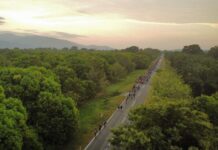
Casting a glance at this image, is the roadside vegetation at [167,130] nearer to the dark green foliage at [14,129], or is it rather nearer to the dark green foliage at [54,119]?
the dark green foliage at [14,129]

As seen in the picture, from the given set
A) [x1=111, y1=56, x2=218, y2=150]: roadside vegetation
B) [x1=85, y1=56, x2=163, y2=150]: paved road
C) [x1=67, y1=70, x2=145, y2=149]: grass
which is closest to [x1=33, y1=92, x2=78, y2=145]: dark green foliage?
[x1=67, y1=70, x2=145, y2=149]: grass

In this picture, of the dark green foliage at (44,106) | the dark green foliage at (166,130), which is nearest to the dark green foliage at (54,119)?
the dark green foliage at (44,106)

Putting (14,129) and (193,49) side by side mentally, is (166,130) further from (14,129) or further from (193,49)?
(193,49)

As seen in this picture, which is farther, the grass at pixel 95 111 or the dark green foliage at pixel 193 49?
the dark green foliage at pixel 193 49

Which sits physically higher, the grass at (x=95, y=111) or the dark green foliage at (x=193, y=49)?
the dark green foliage at (x=193, y=49)

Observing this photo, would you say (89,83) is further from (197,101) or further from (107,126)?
(197,101)

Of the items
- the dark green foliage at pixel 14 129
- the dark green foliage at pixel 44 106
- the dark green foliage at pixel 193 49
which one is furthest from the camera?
the dark green foliage at pixel 193 49

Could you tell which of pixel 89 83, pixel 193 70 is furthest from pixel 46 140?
pixel 193 70

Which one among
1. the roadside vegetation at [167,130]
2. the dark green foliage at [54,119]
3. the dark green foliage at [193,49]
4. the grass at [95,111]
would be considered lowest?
the grass at [95,111]

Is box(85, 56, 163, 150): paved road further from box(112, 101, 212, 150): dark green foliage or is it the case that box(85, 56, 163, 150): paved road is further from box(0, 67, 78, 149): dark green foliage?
box(112, 101, 212, 150): dark green foliage
